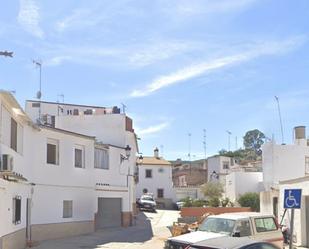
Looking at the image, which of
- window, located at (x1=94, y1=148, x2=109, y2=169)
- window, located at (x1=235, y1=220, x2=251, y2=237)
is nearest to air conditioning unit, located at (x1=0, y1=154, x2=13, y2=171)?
window, located at (x1=235, y1=220, x2=251, y2=237)

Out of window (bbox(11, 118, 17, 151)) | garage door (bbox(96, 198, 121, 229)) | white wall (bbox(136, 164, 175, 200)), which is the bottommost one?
garage door (bbox(96, 198, 121, 229))

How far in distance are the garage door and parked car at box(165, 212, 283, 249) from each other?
18508mm

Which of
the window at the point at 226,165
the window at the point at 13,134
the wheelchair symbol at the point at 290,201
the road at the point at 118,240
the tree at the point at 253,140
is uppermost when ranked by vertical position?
the tree at the point at 253,140

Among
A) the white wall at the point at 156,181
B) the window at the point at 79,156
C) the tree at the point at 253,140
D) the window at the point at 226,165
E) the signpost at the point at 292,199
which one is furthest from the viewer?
the tree at the point at 253,140

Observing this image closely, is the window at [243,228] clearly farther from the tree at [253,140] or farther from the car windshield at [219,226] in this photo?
the tree at [253,140]

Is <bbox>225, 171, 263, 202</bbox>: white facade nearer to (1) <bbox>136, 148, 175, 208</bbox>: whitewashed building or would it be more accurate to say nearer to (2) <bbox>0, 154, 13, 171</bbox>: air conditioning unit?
(1) <bbox>136, 148, 175, 208</bbox>: whitewashed building

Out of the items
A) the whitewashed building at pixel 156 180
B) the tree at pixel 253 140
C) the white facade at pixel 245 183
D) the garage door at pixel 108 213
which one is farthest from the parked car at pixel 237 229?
the tree at pixel 253 140

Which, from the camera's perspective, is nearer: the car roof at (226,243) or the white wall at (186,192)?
the car roof at (226,243)

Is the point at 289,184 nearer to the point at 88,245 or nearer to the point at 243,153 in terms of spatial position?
the point at 88,245

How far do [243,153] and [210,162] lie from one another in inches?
1587

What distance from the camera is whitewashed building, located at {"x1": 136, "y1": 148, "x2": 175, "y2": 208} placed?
74.8 metres

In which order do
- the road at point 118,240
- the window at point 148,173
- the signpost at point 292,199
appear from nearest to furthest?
the signpost at point 292,199 → the road at point 118,240 → the window at point 148,173

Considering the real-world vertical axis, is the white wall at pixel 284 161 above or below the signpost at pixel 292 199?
above

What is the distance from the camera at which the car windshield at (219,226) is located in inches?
693
